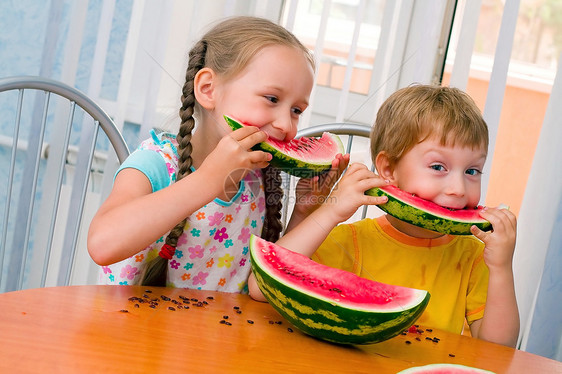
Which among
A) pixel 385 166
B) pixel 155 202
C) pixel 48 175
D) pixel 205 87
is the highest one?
pixel 205 87

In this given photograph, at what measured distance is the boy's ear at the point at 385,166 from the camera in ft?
4.85

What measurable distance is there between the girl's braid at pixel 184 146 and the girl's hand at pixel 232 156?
158mm

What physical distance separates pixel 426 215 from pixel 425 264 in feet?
0.91

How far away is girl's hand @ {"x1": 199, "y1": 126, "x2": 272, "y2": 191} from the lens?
3.79ft

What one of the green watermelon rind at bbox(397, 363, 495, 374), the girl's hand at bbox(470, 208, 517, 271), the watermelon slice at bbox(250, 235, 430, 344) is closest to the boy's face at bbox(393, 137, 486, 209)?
the girl's hand at bbox(470, 208, 517, 271)

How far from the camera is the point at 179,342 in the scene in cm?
80

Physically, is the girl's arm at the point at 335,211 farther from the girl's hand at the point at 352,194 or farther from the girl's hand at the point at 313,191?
the girl's hand at the point at 313,191

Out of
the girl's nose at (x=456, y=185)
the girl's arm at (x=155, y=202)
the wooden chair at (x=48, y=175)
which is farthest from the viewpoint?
the wooden chair at (x=48, y=175)

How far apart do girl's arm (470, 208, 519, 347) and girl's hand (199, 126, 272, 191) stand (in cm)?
48

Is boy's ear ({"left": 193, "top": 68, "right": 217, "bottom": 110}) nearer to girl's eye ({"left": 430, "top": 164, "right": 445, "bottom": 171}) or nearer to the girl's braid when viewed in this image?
the girl's braid

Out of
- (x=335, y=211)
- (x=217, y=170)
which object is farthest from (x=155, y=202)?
(x=335, y=211)

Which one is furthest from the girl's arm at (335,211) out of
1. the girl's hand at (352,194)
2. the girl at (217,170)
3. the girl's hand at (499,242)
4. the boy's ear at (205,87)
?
the boy's ear at (205,87)

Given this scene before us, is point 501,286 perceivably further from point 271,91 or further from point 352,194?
point 271,91

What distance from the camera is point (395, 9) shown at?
216 cm
